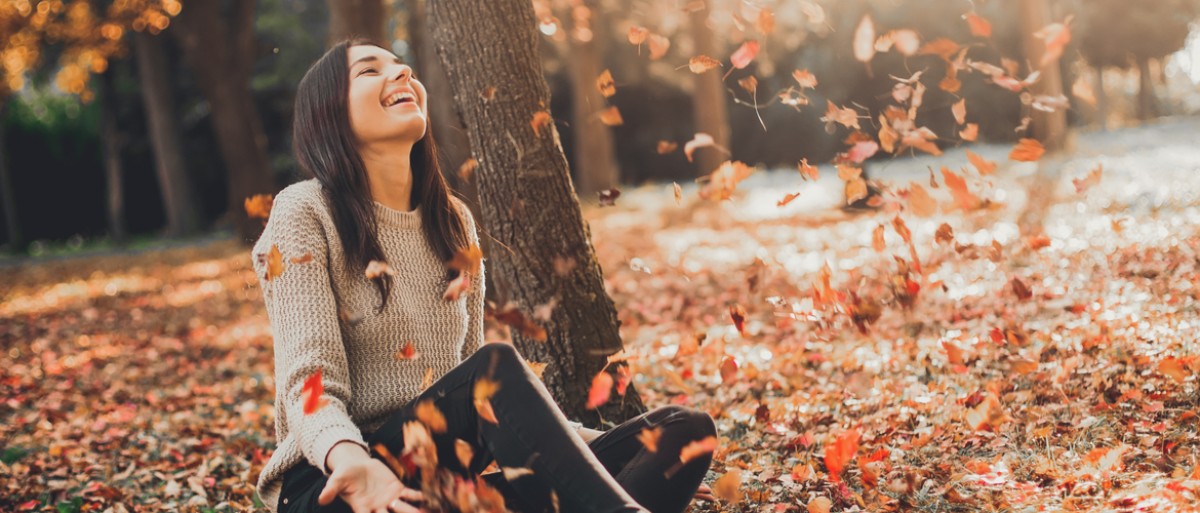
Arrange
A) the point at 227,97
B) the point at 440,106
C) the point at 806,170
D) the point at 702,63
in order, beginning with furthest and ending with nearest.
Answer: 1. the point at 227,97
2. the point at 440,106
3. the point at 702,63
4. the point at 806,170

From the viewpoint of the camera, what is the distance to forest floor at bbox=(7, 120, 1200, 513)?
3178 mm

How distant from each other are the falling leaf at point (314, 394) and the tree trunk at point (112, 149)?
21996mm

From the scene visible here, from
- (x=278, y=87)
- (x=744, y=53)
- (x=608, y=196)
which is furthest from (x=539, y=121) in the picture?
(x=278, y=87)

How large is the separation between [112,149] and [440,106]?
582 inches

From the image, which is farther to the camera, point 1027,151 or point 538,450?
point 1027,151

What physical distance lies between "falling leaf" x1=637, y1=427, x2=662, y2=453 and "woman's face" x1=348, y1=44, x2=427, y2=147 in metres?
1.05

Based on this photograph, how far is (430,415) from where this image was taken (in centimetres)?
249

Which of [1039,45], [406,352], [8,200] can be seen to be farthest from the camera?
[8,200]

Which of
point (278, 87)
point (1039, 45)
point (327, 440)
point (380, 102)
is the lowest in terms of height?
point (1039, 45)

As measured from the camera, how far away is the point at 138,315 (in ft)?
34.4

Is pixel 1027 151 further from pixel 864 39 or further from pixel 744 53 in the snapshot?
pixel 744 53

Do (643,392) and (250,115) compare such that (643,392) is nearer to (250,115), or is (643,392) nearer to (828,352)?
(828,352)

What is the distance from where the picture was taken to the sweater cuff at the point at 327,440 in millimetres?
2361

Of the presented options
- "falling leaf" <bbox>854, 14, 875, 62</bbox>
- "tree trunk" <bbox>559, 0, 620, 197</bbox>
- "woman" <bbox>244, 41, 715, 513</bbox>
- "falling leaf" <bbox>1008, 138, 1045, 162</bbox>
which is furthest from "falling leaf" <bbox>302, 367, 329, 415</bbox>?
"tree trunk" <bbox>559, 0, 620, 197</bbox>
